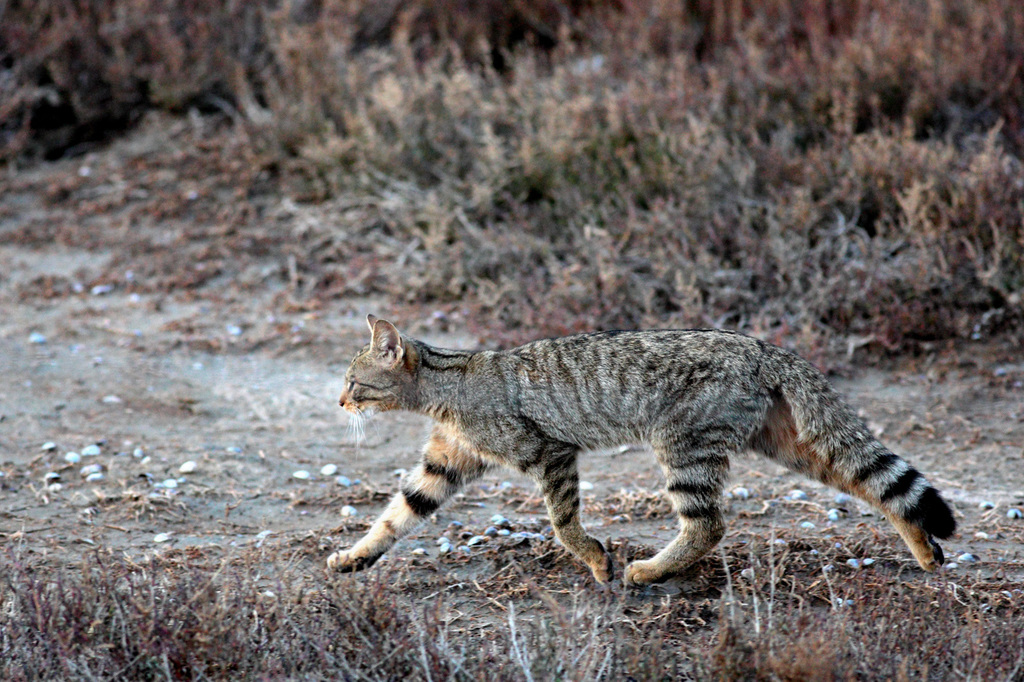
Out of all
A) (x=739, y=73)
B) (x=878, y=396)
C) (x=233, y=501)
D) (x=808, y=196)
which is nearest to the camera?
(x=233, y=501)

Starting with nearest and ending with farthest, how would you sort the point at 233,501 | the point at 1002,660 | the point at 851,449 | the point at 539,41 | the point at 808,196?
the point at 1002,660
the point at 851,449
the point at 233,501
the point at 808,196
the point at 539,41

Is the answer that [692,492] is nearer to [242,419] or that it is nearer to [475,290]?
[242,419]

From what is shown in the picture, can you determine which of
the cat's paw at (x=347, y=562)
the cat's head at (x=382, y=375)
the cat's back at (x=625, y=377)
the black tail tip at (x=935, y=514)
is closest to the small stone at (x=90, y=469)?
the cat's head at (x=382, y=375)

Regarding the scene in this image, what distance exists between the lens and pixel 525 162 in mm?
8180

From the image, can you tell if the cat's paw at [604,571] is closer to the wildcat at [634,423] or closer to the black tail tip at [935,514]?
the wildcat at [634,423]

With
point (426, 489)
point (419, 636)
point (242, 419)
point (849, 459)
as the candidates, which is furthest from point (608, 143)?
point (419, 636)

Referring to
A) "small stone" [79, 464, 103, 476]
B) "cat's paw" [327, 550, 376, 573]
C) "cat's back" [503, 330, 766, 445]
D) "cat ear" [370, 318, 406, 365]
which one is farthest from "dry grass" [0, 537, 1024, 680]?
"small stone" [79, 464, 103, 476]

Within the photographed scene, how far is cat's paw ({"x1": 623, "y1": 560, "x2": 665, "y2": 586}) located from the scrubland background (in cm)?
9

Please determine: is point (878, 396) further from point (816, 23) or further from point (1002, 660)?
point (816, 23)

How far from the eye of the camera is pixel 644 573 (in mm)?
4324

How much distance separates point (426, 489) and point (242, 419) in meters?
2.03

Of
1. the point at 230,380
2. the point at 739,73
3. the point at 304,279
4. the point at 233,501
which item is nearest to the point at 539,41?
the point at 739,73

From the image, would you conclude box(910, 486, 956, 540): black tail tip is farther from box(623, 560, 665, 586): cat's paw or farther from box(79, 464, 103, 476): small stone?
box(79, 464, 103, 476): small stone

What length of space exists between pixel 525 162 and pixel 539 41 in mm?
3040
